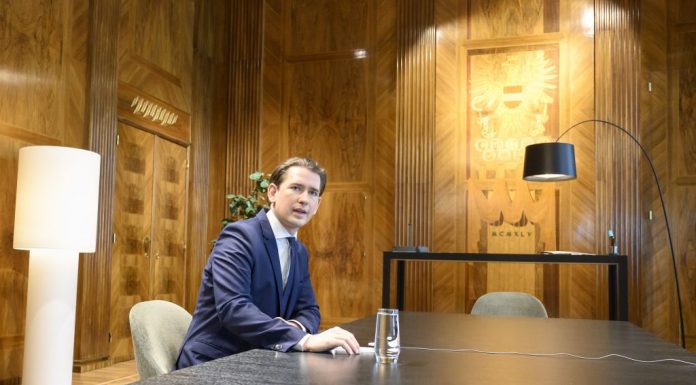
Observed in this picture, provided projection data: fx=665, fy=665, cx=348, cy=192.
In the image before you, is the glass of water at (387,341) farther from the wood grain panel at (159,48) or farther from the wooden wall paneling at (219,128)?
the wooden wall paneling at (219,128)

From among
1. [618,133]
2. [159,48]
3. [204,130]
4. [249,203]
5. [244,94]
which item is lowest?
[249,203]

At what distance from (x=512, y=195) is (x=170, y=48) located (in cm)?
353

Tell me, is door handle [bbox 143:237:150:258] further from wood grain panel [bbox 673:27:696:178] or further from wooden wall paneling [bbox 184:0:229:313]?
wood grain panel [bbox 673:27:696:178]

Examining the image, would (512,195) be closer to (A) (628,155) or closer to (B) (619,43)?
(A) (628,155)

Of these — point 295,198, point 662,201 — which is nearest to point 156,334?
point 295,198

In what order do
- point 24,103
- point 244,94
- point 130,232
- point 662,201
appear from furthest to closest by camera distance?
point 244,94 → point 130,232 → point 662,201 → point 24,103

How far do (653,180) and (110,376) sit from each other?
4.85m

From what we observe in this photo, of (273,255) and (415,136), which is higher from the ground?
(415,136)

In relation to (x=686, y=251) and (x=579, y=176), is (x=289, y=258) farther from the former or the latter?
(x=686, y=251)

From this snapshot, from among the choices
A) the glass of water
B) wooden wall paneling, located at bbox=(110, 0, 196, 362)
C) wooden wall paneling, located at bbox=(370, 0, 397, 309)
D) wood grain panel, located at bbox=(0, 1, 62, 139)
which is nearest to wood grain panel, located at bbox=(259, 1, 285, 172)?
wooden wall paneling, located at bbox=(110, 0, 196, 362)

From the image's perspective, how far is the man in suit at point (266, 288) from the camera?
1.79 metres

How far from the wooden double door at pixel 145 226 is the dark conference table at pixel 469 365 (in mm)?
3828

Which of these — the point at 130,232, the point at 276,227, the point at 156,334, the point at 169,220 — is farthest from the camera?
the point at 169,220

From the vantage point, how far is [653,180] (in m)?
5.98
